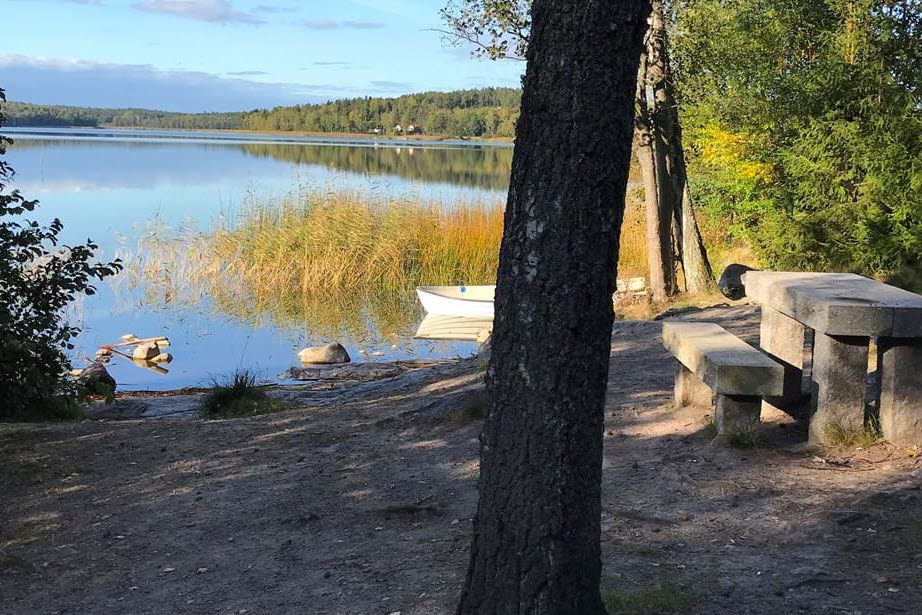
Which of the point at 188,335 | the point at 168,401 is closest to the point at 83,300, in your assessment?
the point at 188,335

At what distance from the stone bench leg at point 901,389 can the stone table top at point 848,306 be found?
8.1 inches

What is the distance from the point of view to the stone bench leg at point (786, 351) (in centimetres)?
585

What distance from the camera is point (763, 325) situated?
6578 millimetres

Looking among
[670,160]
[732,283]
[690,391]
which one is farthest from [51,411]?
[732,283]

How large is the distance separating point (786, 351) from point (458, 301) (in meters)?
9.70

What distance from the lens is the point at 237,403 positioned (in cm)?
926

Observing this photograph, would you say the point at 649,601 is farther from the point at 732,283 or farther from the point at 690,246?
the point at 732,283

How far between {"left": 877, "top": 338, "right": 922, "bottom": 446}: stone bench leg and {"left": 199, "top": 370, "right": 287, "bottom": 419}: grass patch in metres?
5.64

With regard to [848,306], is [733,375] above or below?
below

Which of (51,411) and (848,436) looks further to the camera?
(51,411)

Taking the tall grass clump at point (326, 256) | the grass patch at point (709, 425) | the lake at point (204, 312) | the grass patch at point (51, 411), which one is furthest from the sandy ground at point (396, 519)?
the tall grass clump at point (326, 256)

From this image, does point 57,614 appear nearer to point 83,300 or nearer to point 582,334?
point 582,334

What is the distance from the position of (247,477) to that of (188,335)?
1041cm

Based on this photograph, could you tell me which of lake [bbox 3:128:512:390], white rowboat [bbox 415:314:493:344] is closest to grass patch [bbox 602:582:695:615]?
lake [bbox 3:128:512:390]
